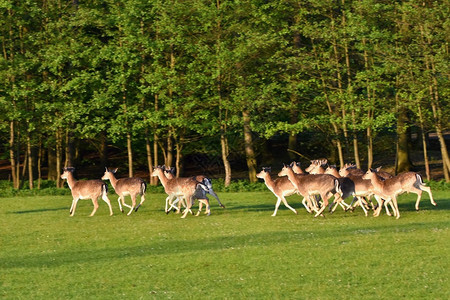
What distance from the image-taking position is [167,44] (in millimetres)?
41469

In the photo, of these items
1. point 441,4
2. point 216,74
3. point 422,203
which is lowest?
point 422,203

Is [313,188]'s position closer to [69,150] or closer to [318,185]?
[318,185]

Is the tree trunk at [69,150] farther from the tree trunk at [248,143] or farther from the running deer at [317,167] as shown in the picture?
the running deer at [317,167]

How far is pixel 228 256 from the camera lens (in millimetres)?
17531

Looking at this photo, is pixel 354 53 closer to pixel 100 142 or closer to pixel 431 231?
pixel 100 142

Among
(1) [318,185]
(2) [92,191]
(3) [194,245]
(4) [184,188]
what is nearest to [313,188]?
(1) [318,185]

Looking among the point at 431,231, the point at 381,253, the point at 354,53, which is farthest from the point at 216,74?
the point at 381,253

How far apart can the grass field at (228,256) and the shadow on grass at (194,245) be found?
1.1 inches

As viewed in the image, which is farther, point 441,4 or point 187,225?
point 441,4

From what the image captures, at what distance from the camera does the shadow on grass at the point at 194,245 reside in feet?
58.6

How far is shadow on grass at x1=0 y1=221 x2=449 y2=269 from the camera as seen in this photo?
17875 millimetres

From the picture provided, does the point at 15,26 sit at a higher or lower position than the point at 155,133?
higher

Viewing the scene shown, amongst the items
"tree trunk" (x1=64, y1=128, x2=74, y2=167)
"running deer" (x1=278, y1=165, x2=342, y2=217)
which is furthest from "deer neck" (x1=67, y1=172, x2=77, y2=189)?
"tree trunk" (x1=64, y1=128, x2=74, y2=167)

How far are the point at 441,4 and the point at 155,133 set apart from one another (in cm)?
1567
